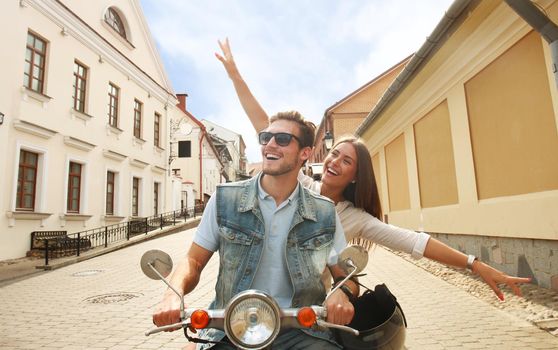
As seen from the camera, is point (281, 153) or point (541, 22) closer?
point (281, 153)

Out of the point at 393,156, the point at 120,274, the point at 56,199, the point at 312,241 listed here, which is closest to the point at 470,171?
the point at 393,156

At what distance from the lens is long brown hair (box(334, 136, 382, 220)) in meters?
3.11

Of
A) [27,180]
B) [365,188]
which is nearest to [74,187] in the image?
[27,180]

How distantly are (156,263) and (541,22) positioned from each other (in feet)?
18.3

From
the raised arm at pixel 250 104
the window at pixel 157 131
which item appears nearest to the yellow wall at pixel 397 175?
the raised arm at pixel 250 104

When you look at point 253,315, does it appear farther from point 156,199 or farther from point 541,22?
point 156,199

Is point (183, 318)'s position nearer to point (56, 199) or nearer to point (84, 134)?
point (56, 199)

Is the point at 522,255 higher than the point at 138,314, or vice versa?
the point at 522,255

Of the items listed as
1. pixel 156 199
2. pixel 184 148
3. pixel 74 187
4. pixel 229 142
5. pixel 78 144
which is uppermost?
pixel 229 142

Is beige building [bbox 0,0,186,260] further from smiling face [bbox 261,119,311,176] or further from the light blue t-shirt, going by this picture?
smiling face [bbox 261,119,311,176]

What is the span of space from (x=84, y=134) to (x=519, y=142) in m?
15.3

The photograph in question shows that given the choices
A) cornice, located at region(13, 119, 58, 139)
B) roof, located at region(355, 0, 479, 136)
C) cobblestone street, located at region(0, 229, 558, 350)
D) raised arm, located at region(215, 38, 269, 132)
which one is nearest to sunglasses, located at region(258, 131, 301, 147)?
raised arm, located at region(215, 38, 269, 132)

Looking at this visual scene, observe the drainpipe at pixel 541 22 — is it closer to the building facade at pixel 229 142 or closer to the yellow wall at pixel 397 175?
the yellow wall at pixel 397 175

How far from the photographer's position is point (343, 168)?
123 inches
